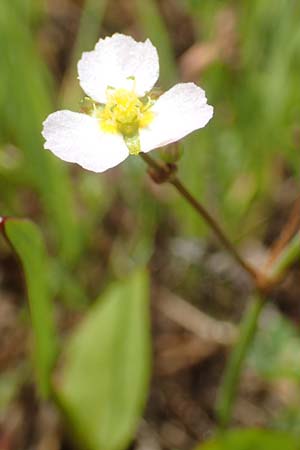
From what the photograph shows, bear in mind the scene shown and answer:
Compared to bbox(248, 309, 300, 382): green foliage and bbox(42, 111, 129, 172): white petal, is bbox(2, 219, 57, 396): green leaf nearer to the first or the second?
bbox(42, 111, 129, 172): white petal

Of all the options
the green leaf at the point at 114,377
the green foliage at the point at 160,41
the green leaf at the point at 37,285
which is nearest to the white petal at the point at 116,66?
the green leaf at the point at 37,285

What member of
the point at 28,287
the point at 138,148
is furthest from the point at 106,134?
the point at 28,287

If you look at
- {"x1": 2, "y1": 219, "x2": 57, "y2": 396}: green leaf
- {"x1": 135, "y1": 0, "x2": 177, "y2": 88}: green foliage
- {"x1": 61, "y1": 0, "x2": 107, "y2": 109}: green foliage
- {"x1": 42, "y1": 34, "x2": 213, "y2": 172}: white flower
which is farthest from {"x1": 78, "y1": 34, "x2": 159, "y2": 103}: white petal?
{"x1": 61, "y1": 0, "x2": 107, "y2": 109}: green foliage

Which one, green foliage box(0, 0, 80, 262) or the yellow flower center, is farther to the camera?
green foliage box(0, 0, 80, 262)

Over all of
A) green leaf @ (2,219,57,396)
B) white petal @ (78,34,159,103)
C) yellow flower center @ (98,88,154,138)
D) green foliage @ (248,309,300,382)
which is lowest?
green foliage @ (248,309,300,382)

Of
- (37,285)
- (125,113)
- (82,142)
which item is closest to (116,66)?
(125,113)

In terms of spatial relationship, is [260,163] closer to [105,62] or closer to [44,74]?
[44,74]
